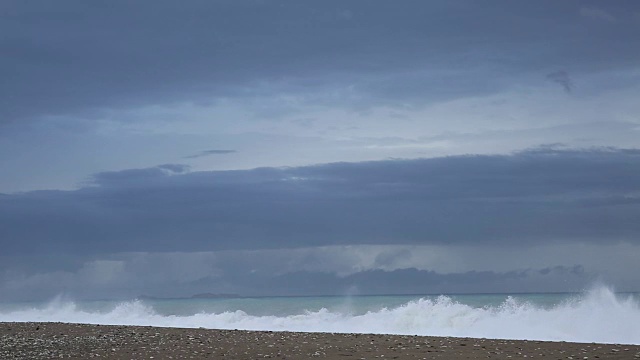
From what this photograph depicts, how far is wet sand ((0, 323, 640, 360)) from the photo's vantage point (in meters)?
25.5

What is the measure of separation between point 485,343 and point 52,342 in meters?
14.6

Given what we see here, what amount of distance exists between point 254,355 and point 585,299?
21.1 meters

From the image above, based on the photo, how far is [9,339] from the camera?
29.6 meters

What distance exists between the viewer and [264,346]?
27.7 metres

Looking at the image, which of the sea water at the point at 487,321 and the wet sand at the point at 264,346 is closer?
the wet sand at the point at 264,346

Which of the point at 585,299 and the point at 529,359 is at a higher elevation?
the point at 585,299

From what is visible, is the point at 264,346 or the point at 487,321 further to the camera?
the point at 487,321

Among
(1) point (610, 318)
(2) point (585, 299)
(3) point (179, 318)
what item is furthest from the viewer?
(3) point (179, 318)

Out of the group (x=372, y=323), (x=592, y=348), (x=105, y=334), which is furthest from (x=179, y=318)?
(x=592, y=348)

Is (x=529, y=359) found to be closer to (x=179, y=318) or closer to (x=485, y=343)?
(x=485, y=343)

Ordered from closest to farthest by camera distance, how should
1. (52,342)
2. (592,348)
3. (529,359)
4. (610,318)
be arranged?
(529,359) < (592,348) < (52,342) < (610,318)

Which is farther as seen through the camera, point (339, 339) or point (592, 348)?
point (339, 339)

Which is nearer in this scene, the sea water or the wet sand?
the wet sand

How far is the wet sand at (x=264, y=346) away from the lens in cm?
2555
